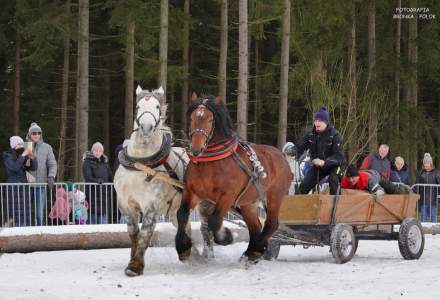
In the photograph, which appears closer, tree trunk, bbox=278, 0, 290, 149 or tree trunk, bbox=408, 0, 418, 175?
Result: tree trunk, bbox=278, 0, 290, 149

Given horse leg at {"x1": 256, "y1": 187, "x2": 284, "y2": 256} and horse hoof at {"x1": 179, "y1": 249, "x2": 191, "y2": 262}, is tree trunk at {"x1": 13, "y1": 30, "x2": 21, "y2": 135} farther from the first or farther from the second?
horse hoof at {"x1": 179, "y1": 249, "x2": 191, "y2": 262}

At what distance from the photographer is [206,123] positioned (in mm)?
9773

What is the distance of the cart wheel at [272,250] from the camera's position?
465 inches

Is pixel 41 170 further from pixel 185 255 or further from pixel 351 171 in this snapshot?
pixel 351 171

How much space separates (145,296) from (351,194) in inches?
182

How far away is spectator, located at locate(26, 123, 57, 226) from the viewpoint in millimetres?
14344

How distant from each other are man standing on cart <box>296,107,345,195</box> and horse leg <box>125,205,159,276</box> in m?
2.59

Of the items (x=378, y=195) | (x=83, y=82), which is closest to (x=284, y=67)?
(x=83, y=82)

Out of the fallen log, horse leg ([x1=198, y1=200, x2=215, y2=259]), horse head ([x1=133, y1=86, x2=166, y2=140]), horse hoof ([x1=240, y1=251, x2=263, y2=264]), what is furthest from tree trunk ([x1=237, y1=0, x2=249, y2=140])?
horse head ([x1=133, y1=86, x2=166, y2=140])

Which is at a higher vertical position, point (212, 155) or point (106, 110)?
point (106, 110)

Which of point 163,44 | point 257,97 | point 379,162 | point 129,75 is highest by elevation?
point 163,44

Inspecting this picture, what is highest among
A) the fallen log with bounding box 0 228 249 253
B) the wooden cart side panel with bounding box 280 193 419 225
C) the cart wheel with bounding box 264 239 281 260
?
the wooden cart side panel with bounding box 280 193 419 225

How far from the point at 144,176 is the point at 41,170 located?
5013mm

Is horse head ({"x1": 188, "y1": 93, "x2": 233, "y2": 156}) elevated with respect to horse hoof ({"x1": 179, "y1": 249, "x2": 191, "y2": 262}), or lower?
elevated
